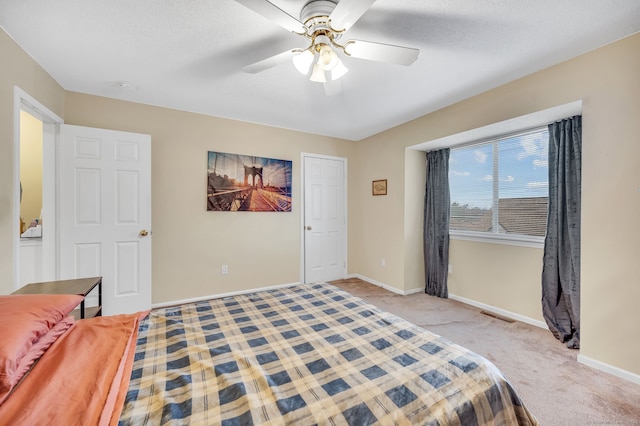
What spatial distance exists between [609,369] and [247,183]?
12.6 feet

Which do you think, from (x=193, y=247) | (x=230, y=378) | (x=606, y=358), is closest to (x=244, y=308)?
(x=230, y=378)

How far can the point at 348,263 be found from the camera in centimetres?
456

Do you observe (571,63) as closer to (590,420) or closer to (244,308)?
(590,420)

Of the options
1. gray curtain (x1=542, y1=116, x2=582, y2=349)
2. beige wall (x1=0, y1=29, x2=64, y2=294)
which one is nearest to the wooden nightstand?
beige wall (x1=0, y1=29, x2=64, y2=294)

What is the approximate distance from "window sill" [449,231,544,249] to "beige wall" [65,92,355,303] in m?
2.31

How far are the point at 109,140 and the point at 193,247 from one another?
143 cm

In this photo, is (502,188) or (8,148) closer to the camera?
(8,148)

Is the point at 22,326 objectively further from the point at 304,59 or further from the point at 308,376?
the point at 304,59

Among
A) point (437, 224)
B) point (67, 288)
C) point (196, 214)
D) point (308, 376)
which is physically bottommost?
point (308, 376)

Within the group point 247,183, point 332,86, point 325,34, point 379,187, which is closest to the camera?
point 325,34

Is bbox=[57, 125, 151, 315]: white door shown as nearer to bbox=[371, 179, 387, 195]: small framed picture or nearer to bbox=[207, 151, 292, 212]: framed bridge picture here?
bbox=[207, 151, 292, 212]: framed bridge picture

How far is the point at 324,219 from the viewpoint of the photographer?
14.1 feet

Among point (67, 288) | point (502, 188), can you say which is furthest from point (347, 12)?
point (502, 188)

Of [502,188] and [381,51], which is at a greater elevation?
[381,51]
